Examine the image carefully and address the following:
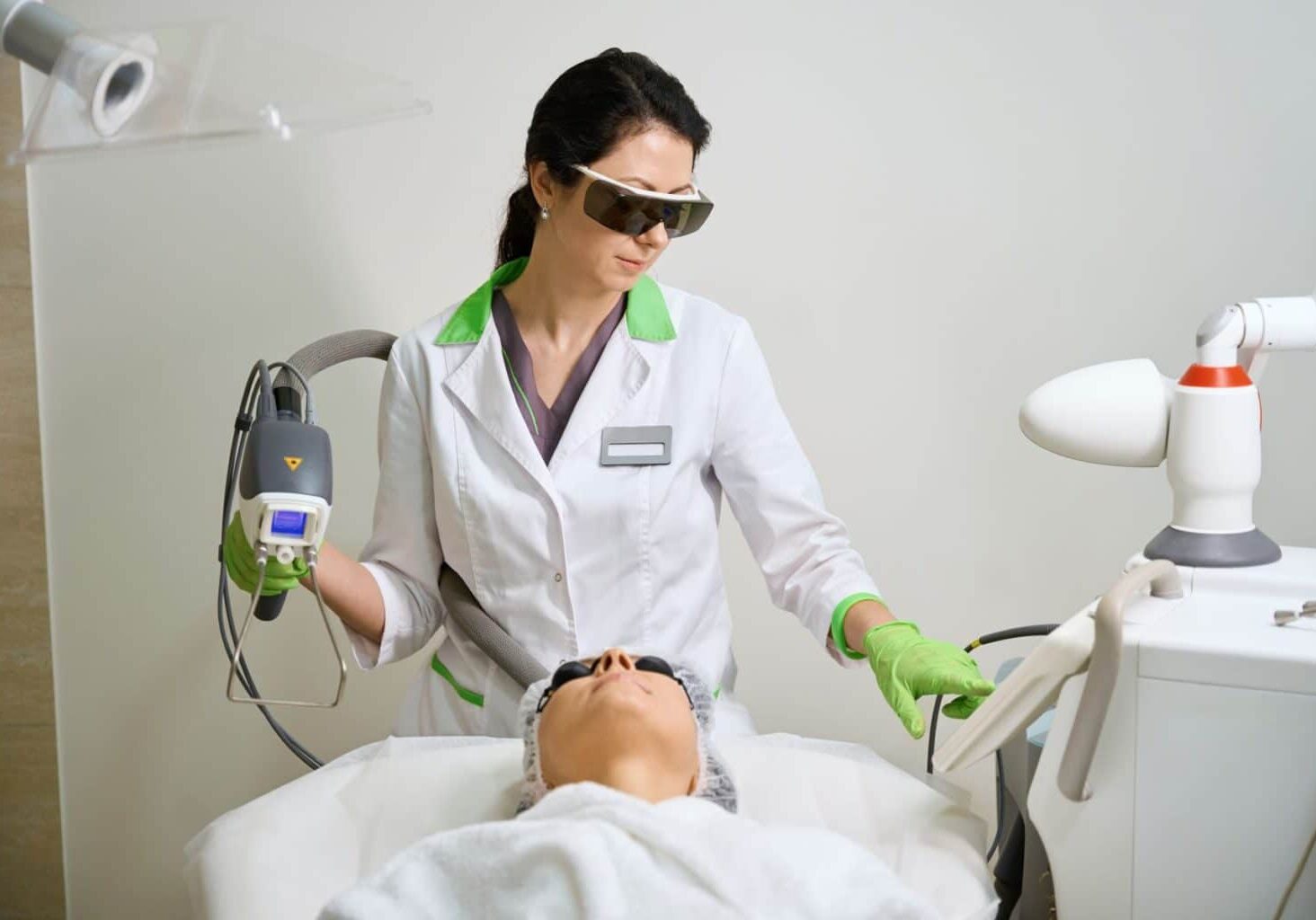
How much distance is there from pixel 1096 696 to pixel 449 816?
2.48 ft

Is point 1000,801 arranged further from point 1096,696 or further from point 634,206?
point 634,206

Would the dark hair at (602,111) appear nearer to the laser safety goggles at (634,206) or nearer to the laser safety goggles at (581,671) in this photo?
the laser safety goggles at (634,206)

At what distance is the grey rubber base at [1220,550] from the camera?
133cm

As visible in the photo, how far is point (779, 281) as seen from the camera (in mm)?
2330

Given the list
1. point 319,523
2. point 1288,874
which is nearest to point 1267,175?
point 1288,874

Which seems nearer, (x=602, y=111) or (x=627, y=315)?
(x=602, y=111)

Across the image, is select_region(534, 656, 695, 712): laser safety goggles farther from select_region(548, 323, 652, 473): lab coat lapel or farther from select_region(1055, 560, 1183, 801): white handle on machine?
select_region(1055, 560, 1183, 801): white handle on machine

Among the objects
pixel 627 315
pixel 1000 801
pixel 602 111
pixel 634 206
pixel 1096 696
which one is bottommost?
pixel 1000 801

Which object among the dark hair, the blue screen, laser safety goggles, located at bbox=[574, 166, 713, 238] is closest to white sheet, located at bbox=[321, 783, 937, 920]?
the blue screen

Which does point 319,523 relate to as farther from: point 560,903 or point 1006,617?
point 1006,617

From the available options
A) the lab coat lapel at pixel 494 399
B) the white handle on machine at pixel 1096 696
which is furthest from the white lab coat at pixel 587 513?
the white handle on machine at pixel 1096 696

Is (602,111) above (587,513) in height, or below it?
above

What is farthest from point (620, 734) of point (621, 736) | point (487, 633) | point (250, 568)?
point (250, 568)

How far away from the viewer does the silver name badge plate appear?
1.80m
